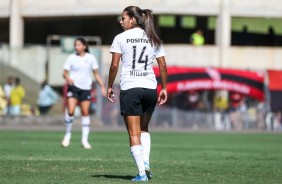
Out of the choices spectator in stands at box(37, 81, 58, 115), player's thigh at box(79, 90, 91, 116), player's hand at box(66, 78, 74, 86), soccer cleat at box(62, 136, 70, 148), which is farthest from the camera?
spectator in stands at box(37, 81, 58, 115)

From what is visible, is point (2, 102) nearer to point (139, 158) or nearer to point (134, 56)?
point (134, 56)

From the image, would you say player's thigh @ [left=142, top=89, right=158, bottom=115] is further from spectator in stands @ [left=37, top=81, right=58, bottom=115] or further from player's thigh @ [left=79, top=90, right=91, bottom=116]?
spectator in stands @ [left=37, top=81, right=58, bottom=115]

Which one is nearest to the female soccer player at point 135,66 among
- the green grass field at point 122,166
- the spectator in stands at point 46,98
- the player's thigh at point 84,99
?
the green grass field at point 122,166

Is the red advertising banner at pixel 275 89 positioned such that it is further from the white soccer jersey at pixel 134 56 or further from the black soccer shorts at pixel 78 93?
the white soccer jersey at pixel 134 56

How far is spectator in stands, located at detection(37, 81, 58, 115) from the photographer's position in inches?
1518

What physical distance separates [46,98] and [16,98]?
1.43m

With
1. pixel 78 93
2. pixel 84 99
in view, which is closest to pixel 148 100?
pixel 84 99

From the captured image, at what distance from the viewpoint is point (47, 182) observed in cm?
1186

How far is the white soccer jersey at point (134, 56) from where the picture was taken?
40.6 ft

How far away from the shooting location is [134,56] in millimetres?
12430

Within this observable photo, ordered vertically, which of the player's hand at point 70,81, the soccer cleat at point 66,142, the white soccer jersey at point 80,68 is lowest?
the soccer cleat at point 66,142

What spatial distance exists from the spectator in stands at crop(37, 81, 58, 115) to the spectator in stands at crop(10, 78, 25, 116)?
32.0 inches

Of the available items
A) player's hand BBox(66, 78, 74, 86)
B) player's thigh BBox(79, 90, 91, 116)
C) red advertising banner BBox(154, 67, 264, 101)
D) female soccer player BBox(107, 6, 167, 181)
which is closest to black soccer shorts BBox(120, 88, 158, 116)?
female soccer player BBox(107, 6, 167, 181)

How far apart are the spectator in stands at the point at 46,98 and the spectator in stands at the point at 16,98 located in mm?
813
